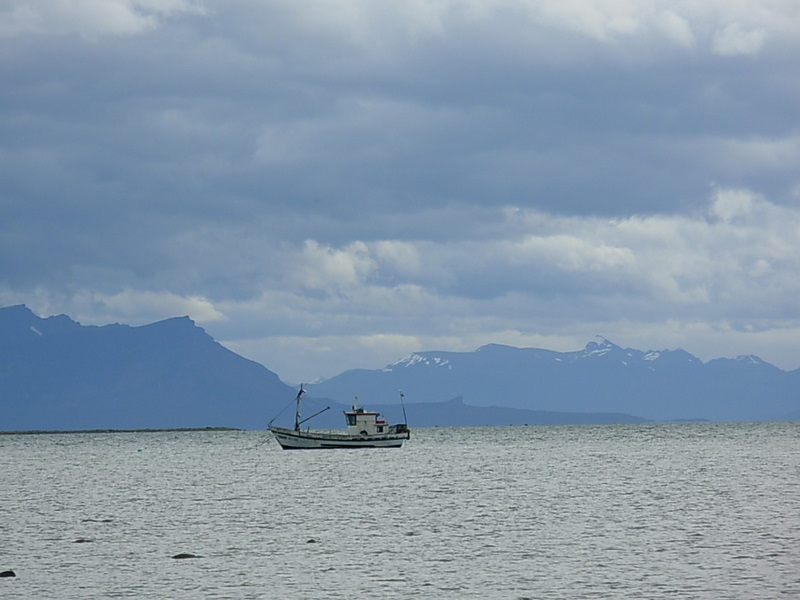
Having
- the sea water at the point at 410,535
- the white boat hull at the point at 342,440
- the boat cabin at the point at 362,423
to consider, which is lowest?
the sea water at the point at 410,535

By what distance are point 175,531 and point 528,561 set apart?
26451 mm

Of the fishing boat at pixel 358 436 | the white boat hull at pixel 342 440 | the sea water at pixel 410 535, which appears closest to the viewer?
the sea water at pixel 410 535

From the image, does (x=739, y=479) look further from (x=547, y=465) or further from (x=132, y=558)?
(x=132, y=558)

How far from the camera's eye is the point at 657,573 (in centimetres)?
5256

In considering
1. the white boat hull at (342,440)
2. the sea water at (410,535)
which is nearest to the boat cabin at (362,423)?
the white boat hull at (342,440)

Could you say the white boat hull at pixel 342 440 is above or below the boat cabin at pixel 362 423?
below

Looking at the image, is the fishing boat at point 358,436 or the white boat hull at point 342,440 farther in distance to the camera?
the white boat hull at point 342,440

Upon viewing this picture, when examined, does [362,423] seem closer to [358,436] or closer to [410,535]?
[358,436]

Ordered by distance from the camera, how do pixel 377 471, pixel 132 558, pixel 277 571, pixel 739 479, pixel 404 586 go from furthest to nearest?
pixel 377 471
pixel 739 479
pixel 132 558
pixel 277 571
pixel 404 586

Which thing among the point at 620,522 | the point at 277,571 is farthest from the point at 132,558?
the point at 620,522

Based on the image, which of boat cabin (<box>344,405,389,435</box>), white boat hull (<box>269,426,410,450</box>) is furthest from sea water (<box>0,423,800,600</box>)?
white boat hull (<box>269,426,410,450</box>)

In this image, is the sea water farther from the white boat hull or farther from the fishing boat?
the white boat hull

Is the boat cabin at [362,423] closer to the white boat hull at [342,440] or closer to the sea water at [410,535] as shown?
the white boat hull at [342,440]

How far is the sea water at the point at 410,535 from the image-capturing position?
50.7 m
